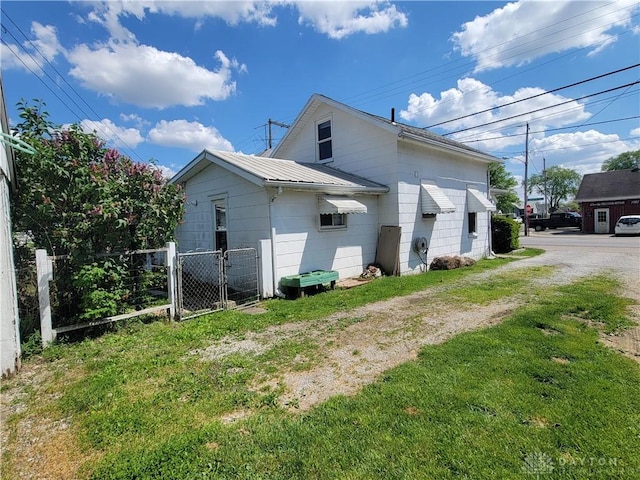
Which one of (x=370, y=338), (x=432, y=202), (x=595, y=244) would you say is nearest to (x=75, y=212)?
(x=370, y=338)

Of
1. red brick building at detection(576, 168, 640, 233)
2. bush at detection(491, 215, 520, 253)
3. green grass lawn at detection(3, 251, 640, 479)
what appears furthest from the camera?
red brick building at detection(576, 168, 640, 233)

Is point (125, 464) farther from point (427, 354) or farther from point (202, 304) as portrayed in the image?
point (202, 304)

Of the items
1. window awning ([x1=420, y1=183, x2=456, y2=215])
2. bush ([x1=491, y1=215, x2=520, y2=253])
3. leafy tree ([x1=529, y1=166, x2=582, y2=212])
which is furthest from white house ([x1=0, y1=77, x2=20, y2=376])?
leafy tree ([x1=529, y1=166, x2=582, y2=212])

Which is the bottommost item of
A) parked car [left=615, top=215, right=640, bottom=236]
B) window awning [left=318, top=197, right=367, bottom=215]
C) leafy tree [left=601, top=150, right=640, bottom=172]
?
parked car [left=615, top=215, right=640, bottom=236]

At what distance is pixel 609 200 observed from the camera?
29.2 m

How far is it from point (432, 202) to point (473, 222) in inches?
167

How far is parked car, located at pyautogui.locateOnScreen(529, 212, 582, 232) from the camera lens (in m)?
33.8

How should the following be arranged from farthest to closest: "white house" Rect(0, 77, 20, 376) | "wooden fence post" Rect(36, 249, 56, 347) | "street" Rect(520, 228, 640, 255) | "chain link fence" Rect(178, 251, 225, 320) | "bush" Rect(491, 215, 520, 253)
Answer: "bush" Rect(491, 215, 520, 253)
"street" Rect(520, 228, 640, 255)
"chain link fence" Rect(178, 251, 225, 320)
"wooden fence post" Rect(36, 249, 56, 347)
"white house" Rect(0, 77, 20, 376)

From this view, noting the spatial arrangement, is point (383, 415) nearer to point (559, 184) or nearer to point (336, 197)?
point (336, 197)

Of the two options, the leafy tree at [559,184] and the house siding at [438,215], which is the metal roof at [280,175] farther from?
the leafy tree at [559,184]

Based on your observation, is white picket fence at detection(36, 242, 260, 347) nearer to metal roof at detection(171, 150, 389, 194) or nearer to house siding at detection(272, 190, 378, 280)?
house siding at detection(272, 190, 378, 280)

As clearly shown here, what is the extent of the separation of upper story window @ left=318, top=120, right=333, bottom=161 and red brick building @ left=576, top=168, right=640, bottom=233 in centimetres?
2991

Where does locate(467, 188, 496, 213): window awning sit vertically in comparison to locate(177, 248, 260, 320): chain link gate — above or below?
above

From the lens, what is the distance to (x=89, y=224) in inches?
190
